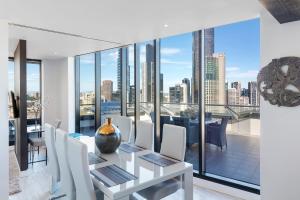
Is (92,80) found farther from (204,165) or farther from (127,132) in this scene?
(204,165)

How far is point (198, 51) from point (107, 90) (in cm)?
300

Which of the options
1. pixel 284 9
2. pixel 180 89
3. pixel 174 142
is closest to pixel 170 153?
pixel 174 142

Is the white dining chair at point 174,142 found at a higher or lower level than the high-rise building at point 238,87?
lower

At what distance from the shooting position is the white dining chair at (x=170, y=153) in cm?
252

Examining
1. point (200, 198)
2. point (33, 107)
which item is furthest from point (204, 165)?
point (33, 107)

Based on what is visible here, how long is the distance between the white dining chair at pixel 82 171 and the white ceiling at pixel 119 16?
1.61 meters

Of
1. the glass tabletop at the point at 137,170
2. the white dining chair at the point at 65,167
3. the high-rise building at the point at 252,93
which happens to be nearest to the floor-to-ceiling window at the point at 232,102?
the high-rise building at the point at 252,93

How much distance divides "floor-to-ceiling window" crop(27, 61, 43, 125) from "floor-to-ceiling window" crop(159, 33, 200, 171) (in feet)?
13.4

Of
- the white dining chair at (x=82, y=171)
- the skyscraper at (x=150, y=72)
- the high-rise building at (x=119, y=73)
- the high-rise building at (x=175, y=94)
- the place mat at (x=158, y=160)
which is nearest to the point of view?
the white dining chair at (x=82, y=171)

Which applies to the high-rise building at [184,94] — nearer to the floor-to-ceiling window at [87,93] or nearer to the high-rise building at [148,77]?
the high-rise building at [148,77]

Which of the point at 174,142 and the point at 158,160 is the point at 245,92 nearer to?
the point at 174,142

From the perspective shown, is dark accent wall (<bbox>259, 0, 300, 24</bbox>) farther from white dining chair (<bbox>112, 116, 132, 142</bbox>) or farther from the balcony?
white dining chair (<bbox>112, 116, 132, 142</bbox>)

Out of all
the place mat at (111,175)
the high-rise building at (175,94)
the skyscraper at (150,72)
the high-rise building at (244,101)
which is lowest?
the place mat at (111,175)

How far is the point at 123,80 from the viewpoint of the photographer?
219 inches
